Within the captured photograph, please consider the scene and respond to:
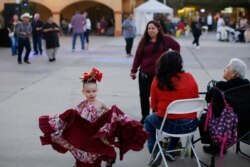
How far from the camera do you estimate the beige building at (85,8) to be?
33.8 m

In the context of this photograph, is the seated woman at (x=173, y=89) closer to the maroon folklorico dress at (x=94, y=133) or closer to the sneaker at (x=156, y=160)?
the sneaker at (x=156, y=160)

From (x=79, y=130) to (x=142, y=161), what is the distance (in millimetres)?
1348

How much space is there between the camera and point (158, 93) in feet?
16.3

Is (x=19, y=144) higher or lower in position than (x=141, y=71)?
lower

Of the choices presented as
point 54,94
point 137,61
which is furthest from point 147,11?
point 137,61

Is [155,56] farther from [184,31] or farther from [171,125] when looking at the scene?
[184,31]

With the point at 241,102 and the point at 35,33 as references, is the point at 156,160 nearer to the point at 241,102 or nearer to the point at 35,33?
the point at 241,102

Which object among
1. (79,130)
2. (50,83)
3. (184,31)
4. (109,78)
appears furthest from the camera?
(184,31)

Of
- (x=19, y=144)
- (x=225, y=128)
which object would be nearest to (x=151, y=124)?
(x=225, y=128)

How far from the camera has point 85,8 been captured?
130 ft

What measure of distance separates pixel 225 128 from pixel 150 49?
207cm

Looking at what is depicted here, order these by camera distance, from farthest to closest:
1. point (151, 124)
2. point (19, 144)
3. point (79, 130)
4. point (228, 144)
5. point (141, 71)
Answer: point (141, 71), point (19, 144), point (151, 124), point (228, 144), point (79, 130)

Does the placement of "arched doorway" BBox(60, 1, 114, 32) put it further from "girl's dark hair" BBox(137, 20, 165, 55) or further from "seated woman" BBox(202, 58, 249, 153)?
"seated woman" BBox(202, 58, 249, 153)

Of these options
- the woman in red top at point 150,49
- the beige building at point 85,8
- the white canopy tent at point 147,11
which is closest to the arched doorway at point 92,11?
the beige building at point 85,8
